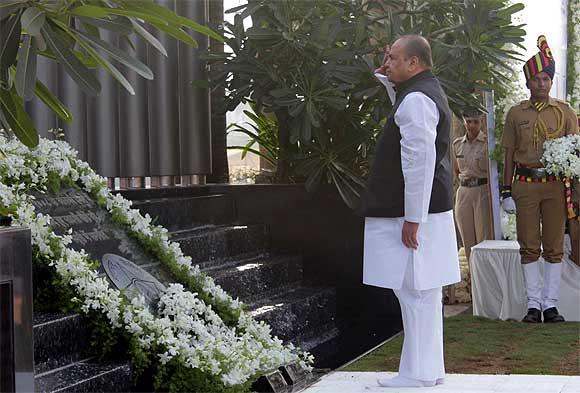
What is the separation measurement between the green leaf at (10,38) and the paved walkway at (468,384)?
3.35 meters

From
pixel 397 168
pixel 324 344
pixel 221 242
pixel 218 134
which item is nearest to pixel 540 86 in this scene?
pixel 218 134

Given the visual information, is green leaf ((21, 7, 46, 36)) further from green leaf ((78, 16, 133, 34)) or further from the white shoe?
the white shoe

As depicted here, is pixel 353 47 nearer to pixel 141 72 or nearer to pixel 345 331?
pixel 345 331

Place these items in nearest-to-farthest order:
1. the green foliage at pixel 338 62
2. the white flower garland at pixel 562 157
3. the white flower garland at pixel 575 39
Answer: the green foliage at pixel 338 62
the white flower garland at pixel 562 157
the white flower garland at pixel 575 39

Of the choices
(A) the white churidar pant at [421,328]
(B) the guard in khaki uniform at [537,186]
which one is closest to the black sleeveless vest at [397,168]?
(A) the white churidar pant at [421,328]

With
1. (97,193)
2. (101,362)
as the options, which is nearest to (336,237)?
(97,193)

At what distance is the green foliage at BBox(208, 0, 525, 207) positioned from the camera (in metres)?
7.80

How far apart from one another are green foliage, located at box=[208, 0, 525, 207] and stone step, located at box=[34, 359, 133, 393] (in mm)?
2867

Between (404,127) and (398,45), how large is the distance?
0.49m

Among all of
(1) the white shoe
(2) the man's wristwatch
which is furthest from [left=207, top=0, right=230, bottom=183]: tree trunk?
(1) the white shoe

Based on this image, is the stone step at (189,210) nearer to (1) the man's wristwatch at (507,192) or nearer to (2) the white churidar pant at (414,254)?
(2) the white churidar pant at (414,254)

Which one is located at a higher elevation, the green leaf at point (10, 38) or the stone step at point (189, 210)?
the green leaf at point (10, 38)

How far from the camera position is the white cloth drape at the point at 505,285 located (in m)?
9.09

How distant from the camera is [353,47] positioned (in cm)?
793
